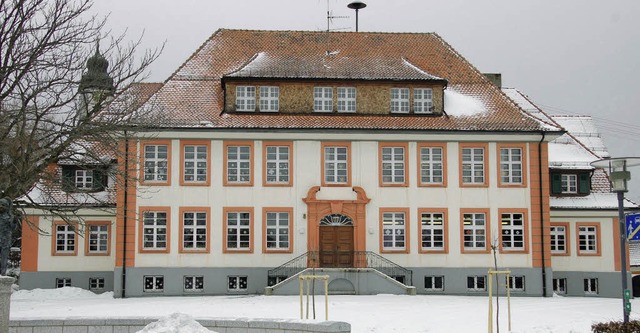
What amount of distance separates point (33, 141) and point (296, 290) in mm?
13856

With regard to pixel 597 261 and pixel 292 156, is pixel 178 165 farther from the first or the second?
pixel 597 261

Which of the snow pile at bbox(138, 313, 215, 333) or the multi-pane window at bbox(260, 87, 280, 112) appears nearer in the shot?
the snow pile at bbox(138, 313, 215, 333)

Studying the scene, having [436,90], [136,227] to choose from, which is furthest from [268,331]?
[436,90]

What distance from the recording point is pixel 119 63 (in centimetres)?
2230

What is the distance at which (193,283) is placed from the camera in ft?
112

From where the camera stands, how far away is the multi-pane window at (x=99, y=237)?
3678 cm

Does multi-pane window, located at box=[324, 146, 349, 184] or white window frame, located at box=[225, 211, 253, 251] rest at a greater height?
multi-pane window, located at box=[324, 146, 349, 184]

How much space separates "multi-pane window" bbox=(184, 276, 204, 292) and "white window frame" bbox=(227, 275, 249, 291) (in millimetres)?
1066

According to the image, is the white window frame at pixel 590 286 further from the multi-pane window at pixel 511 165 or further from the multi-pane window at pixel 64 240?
the multi-pane window at pixel 64 240

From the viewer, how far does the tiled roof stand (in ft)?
114

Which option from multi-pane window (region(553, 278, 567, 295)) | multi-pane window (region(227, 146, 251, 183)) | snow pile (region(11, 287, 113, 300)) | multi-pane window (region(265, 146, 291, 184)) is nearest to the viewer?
snow pile (region(11, 287, 113, 300))

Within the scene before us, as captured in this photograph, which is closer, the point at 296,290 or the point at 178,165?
the point at 296,290

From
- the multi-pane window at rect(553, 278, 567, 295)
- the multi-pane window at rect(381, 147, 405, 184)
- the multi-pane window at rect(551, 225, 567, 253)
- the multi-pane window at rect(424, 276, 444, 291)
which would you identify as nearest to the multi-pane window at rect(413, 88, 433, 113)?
the multi-pane window at rect(381, 147, 405, 184)

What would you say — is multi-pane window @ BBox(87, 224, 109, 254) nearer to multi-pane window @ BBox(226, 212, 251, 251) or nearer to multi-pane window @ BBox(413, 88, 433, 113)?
multi-pane window @ BBox(226, 212, 251, 251)
